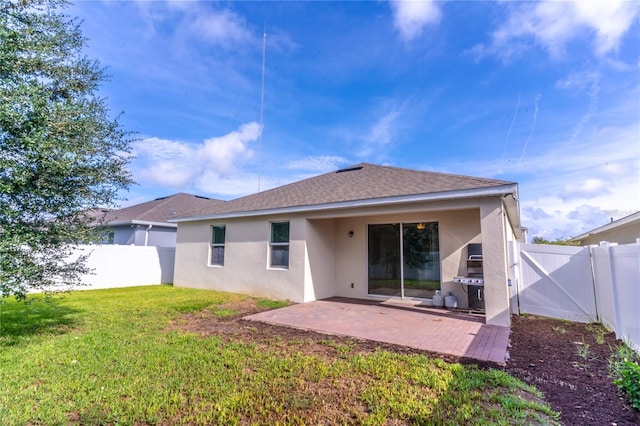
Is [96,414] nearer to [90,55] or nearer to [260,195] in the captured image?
[90,55]

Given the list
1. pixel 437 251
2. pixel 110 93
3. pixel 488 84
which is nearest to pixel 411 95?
pixel 488 84

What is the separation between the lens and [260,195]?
12.4 meters

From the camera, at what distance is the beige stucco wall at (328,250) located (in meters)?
7.09

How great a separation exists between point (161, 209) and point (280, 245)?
11345 millimetres

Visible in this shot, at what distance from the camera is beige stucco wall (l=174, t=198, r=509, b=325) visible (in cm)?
709

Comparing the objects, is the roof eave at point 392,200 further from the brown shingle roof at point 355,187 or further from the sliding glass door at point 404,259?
the sliding glass door at point 404,259

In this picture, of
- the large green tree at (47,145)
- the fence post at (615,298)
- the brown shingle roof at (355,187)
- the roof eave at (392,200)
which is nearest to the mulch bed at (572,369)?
the fence post at (615,298)

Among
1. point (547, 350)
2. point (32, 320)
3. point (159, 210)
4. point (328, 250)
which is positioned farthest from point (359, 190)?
point (159, 210)

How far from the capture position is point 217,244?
38.0 ft

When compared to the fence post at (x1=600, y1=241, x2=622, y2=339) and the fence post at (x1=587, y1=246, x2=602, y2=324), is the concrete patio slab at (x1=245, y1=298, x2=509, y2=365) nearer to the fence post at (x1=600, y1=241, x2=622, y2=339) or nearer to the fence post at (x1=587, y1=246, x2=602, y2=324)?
the fence post at (x1=600, y1=241, x2=622, y2=339)

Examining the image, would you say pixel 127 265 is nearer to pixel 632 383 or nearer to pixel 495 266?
pixel 495 266

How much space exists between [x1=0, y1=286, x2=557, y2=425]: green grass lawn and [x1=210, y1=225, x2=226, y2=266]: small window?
5.91 m

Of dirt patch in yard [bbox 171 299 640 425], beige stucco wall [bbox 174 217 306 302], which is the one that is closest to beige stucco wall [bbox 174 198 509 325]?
beige stucco wall [bbox 174 217 306 302]

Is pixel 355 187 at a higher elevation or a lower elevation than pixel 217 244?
higher
